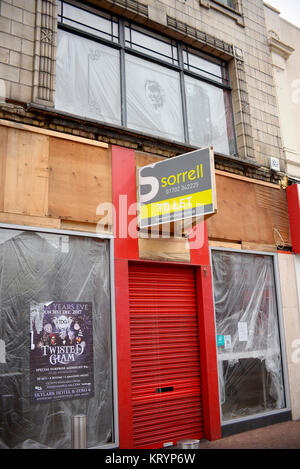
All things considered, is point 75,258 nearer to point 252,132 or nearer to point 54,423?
point 54,423

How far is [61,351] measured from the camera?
6250 millimetres

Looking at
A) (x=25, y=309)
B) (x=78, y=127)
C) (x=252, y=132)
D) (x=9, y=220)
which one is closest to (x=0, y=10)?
(x=78, y=127)

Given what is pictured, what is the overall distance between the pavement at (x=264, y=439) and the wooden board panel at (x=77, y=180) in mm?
4317

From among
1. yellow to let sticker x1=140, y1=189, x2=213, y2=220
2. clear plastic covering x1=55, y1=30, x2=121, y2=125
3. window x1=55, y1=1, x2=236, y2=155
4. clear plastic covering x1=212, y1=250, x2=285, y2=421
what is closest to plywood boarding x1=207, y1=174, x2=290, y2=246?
clear plastic covering x1=212, y1=250, x2=285, y2=421

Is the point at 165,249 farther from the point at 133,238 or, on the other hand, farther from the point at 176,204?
the point at 176,204

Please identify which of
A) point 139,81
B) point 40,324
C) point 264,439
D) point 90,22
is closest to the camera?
point 40,324

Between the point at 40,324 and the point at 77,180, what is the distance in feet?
7.60

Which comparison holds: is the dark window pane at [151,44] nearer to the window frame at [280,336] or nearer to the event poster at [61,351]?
the window frame at [280,336]

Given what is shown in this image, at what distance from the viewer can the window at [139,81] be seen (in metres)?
7.71

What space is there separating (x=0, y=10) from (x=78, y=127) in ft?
6.86

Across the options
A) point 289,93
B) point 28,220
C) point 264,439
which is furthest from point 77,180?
point 289,93

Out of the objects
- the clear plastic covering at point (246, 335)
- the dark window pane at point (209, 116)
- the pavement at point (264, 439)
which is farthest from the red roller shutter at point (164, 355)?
the dark window pane at point (209, 116)

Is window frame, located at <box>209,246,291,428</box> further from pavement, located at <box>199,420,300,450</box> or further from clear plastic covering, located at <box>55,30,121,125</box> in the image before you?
clear plastic covering, located at <box>55,30,121,125</box>

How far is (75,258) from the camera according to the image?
672 cm
